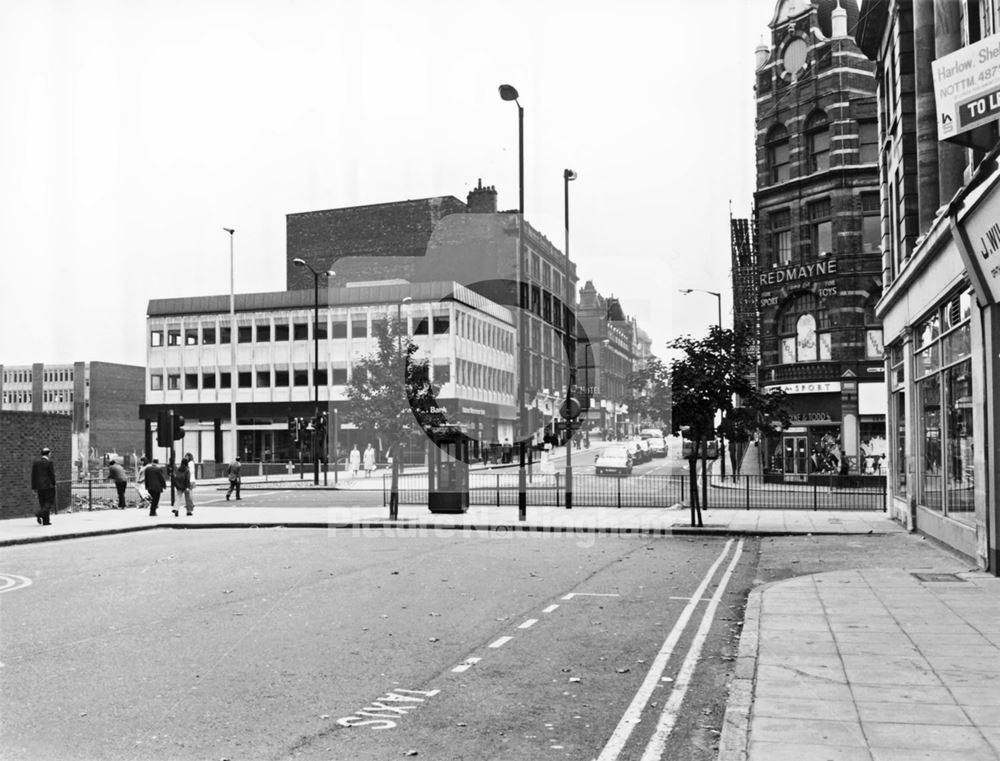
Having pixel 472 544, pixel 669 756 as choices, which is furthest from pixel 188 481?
pixel 669 756

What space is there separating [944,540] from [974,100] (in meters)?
8.31

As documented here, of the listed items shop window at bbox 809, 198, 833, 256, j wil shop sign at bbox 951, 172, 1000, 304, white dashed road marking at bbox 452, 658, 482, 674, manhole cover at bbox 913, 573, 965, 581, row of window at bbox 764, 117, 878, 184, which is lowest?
white dashed road marking at bbox 452, 658, 482, 674

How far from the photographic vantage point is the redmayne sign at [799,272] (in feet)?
152

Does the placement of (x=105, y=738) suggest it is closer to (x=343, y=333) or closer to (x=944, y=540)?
(x=944, y=540)

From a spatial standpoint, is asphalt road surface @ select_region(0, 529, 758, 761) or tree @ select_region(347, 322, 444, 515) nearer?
asphalt road surface @ select_region(0, 529, 758, 761)

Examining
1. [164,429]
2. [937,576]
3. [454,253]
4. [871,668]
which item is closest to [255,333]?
[454,253]

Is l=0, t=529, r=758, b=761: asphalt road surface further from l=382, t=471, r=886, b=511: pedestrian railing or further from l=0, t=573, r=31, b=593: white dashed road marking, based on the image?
l=382, t=471, r=886, b=511: pedestrian railing

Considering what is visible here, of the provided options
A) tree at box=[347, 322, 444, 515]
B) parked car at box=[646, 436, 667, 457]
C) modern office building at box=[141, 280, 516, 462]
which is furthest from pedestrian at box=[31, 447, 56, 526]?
parked car at box=[646, 436, 667, 457]

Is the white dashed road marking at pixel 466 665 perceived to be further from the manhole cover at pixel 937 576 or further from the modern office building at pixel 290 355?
the modern office building at pixel 290 355

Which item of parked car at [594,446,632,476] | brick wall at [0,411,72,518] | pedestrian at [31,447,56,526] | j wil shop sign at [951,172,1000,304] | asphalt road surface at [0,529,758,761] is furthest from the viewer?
parked car at [594,446,632,476]

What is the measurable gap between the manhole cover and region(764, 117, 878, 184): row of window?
36654 millimetres

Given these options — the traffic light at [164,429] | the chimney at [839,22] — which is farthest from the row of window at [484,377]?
the traffic light at [164,429]

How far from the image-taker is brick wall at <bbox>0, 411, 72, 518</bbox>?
84.6ft

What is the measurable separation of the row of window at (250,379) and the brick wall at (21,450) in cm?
3958
